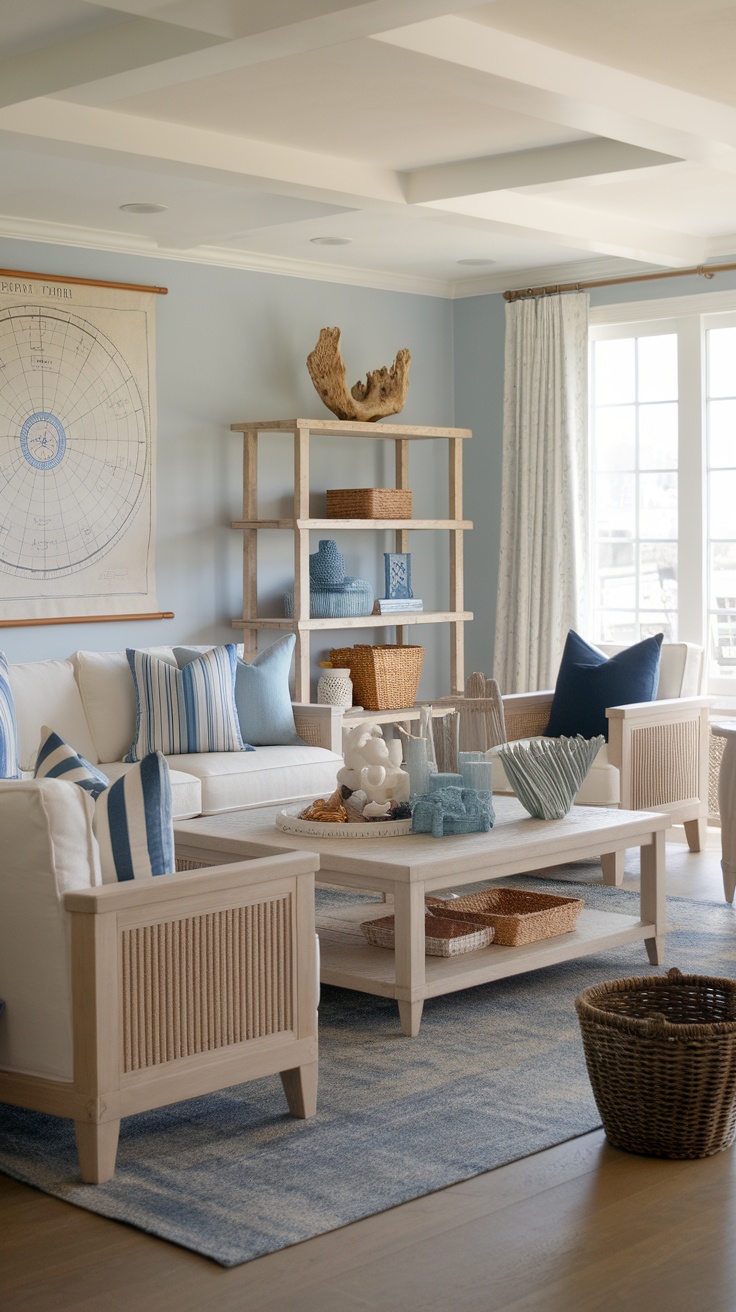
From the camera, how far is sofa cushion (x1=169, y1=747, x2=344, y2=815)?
5.36 metres

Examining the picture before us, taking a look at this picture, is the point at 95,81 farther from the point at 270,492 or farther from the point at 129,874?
the point at 270,492

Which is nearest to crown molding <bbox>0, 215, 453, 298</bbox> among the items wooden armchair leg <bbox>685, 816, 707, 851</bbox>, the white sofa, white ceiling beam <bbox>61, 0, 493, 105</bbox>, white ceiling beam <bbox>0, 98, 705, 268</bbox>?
white ceiling beam <bbox>0, 98, 705, 268</bbox>

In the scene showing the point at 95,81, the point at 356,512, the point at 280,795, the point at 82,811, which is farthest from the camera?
the point at 356,512

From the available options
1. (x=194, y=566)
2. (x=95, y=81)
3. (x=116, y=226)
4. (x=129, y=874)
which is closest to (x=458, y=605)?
(x=194, y=566)

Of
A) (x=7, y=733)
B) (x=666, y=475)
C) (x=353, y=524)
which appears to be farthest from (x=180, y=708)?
(x=666, y=475)

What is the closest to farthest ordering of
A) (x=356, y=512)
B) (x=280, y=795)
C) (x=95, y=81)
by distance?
1. (x=95, y=81)
2. (x=280, y=795)
3. (x=356, y=512)

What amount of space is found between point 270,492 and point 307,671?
3.08 ft

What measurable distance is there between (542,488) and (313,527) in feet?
4.75

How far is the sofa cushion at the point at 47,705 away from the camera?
5.38m

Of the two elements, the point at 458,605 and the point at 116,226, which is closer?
the point at 116,226

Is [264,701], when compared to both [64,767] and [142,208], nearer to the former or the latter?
[142,208]

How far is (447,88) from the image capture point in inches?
165

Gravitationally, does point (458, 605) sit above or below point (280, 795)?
above

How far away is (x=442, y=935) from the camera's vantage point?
401cm
